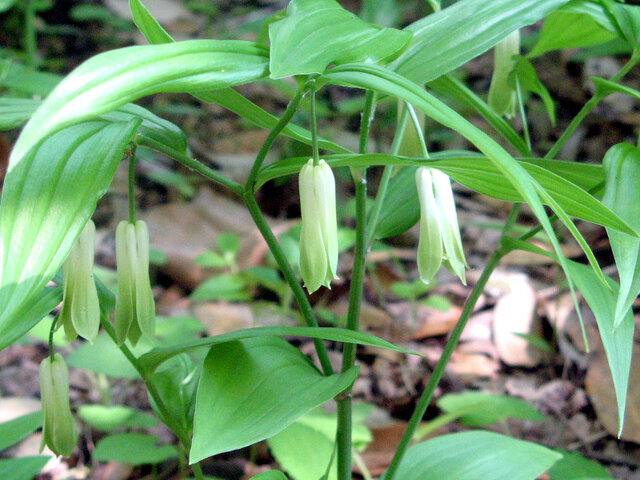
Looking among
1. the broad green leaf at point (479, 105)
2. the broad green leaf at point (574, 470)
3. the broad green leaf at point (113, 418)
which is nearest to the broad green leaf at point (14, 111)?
the broad green leaf at point (479, 105)

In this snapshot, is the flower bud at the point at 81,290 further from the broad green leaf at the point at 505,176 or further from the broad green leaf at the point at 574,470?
the broad green leaf at the point at 574,470

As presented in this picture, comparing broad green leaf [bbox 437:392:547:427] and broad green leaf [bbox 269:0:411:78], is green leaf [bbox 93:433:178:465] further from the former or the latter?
broad green leaf [bbox 269:0:411:78]

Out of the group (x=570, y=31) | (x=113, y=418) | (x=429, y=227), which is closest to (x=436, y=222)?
(x=429, y=227)

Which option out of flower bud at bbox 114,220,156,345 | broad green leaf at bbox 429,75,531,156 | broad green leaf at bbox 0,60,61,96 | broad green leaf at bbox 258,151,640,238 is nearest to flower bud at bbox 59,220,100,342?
flower bud at bbox 114,220,156,345

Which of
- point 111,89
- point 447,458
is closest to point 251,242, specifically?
point 447,458

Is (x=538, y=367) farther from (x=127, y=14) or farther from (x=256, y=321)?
(x=127, y=14)
